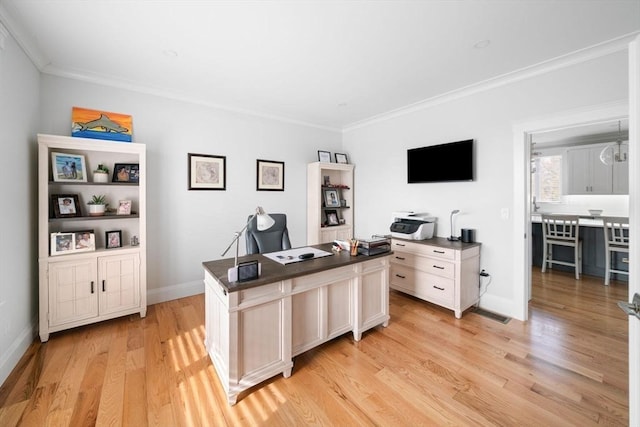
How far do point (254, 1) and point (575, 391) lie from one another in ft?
11.1

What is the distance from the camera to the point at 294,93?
327 centimetres

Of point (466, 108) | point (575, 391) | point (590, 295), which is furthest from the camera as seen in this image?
point (590, 295)

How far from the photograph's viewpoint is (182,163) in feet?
10.9

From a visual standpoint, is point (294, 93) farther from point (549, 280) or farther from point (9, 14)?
point (549, 280)

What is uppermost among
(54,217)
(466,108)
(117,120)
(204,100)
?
(204,100)

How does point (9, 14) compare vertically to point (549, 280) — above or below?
above

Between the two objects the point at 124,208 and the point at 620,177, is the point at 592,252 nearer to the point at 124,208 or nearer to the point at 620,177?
the point at 620,177

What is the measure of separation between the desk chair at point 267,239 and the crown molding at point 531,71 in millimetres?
2378

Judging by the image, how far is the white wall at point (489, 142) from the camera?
240 centimetres

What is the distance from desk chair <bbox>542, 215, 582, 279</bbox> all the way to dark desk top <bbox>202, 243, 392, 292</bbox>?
3.65 metres

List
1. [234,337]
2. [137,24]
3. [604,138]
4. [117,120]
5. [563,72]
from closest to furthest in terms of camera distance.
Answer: [234,337] < [137,24] < [563,72] < [117,120] < [604,138]

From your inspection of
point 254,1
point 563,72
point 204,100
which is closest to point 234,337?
point 254,1

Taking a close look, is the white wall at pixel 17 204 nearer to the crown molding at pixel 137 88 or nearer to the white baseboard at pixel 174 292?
the crown molding at pixel 137 88

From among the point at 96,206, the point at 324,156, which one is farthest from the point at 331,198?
the point at 96,206
